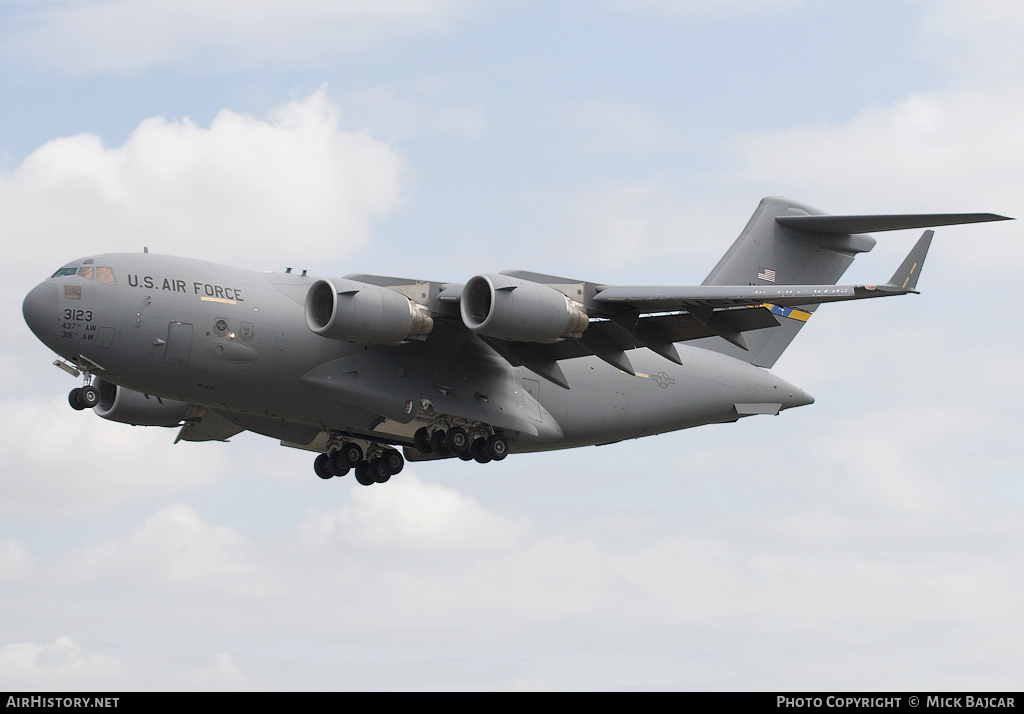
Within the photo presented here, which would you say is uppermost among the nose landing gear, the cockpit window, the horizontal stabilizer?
the horizontal stabilizer

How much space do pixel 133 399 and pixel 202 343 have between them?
3601 mm

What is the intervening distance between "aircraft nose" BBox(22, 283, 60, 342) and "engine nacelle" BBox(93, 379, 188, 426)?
331cm

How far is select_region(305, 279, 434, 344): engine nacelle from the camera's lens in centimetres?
1514

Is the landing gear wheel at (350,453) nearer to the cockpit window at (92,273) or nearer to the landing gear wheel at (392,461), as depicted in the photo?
the landing gear wheel at (392,461)

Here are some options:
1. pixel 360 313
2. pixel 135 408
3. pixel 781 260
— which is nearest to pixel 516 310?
pixel 360 313

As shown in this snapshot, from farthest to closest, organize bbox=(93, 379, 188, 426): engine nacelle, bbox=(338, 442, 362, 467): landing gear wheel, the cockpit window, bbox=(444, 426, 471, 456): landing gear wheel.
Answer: bbox=(93, 379, 188, 426): engine nacelle → bbox=(338, 442, 362, 467): landing gear wheel → bbox=(444, 426, 471, 456): landing gear wheel → the cockpit window

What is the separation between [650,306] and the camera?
1582cm

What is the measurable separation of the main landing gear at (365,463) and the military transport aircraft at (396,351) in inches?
0.7

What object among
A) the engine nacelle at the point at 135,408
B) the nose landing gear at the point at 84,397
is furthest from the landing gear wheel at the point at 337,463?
the nose landing gear at the point at 84,397

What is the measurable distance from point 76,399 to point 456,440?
4.49 meters

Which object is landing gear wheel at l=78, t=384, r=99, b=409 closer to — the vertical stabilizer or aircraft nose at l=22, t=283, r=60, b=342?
aircraft nose at l=22, t=283, r=60, b=342

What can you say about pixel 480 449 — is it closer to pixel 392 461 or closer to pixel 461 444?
pixel 461 444

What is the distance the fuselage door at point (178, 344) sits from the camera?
49.7 feet

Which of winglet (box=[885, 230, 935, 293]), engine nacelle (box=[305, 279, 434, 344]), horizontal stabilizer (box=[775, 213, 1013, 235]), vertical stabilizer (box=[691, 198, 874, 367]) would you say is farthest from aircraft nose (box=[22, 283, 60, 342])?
horizontal stabilizer (box=[775, 213, 1013, 235])
